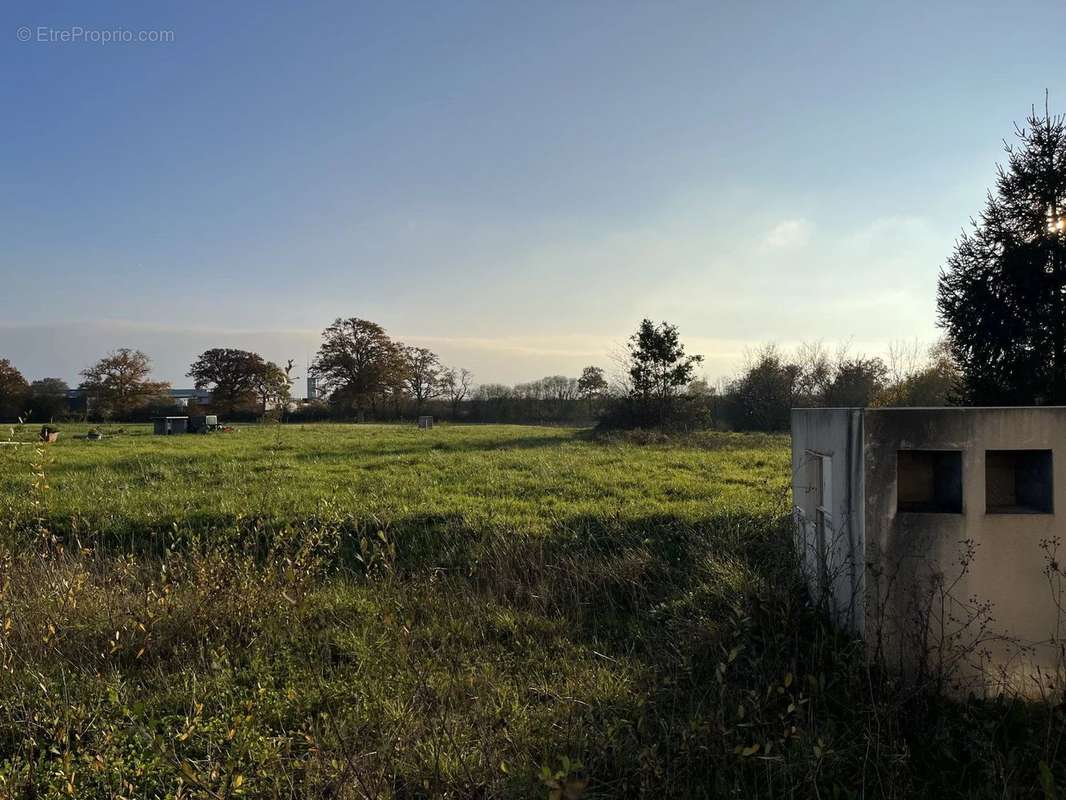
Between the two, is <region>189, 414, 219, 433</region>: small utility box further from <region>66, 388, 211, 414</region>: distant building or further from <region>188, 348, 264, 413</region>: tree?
<region>188, 348, 264, 413</region>: tree

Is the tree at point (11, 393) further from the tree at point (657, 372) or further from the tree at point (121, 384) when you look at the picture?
the tree at point (657, 372)

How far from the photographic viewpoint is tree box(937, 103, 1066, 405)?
8.91 metres

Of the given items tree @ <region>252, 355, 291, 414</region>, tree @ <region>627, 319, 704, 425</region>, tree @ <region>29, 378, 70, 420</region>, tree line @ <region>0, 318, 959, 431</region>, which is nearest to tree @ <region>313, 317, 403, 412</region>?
tree line @ <region>0, 318, 959, 431</region>

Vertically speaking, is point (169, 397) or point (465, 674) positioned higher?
point (169, 397)

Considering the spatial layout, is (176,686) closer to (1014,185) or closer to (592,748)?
(592,748)

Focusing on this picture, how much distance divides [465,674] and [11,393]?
4531 cm

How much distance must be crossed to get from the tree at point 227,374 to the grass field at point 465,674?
38297 millimetres

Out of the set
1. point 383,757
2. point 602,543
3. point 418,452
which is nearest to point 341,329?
point 418,452

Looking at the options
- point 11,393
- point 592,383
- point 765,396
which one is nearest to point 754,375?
point 765,396

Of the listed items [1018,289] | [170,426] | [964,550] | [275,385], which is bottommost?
[964,550]

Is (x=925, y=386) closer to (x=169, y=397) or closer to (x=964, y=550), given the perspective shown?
(x=964, y=550)

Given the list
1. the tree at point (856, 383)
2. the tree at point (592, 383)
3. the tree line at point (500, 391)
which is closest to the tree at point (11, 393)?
the tree line at point (500, 391)

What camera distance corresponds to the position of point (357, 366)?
44688 millimetres

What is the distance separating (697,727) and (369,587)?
3.32 meters
